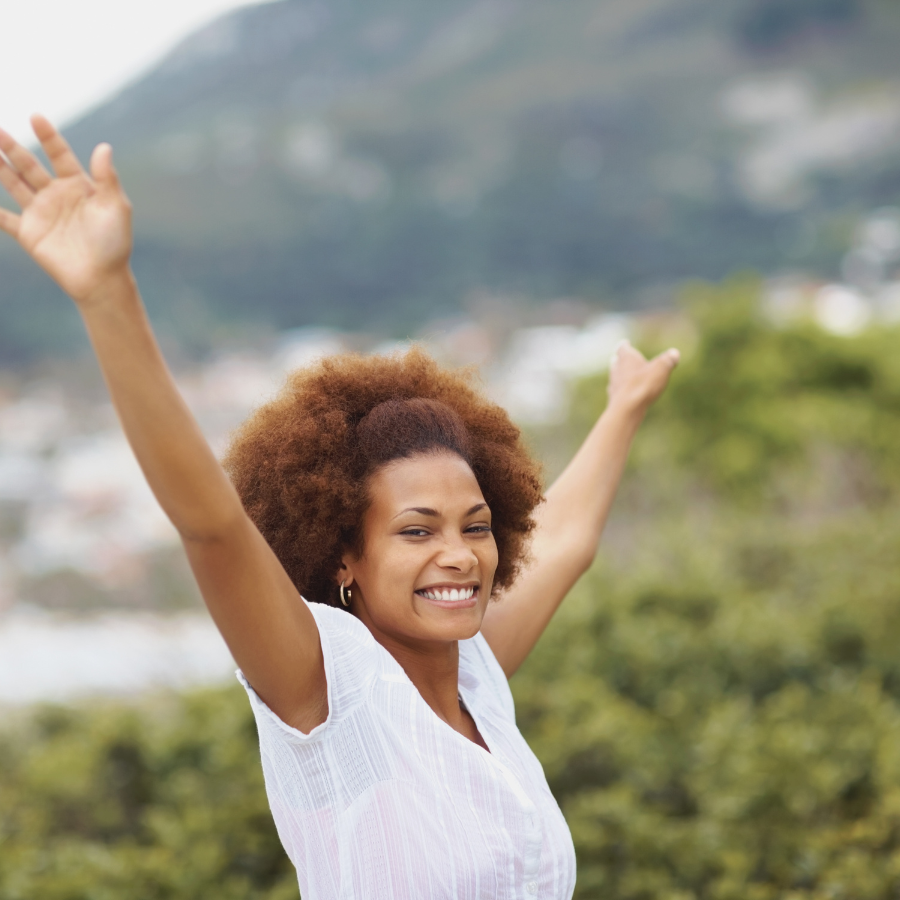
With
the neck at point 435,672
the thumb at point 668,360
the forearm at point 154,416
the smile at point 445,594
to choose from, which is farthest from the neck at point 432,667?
the thumb at point 668,360

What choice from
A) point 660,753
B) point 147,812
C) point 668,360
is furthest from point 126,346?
point 660,753

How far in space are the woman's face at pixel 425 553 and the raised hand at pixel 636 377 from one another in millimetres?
859

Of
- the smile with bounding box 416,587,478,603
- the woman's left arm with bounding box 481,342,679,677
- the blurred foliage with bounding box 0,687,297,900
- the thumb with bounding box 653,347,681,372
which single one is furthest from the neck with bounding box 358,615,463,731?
the blurred foliage with bounding box 0,687,297,900

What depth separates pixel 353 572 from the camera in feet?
5.58

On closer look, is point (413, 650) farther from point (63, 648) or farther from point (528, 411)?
point (528, 411)

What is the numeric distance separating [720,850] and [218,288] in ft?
Result: 199

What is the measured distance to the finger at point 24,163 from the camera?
125 centimetres

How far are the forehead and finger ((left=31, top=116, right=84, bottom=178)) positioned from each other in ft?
2.02

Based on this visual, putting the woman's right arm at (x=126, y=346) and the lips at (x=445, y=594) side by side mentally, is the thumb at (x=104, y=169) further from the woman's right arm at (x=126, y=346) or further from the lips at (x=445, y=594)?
the lips at (x=445, y=594)

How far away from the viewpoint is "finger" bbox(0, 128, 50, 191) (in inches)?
49.2

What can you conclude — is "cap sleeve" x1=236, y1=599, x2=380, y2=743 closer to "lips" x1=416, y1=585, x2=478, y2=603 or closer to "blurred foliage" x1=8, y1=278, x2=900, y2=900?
"lips" x1=416, y1=585, x2=478, y2=603

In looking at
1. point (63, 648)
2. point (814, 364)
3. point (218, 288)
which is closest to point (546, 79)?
point (218, 288)

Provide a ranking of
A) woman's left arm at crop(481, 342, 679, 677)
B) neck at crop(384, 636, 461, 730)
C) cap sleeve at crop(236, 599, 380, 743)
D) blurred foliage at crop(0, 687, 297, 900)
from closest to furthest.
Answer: cap sleeve at crop(236, 599, 380, 743) → neck at crop(384, 636, 461, 730) → woman's left arm at crop(481, 342, 679, 677) → blurred foliage at crop(0, 687, 297, 900)

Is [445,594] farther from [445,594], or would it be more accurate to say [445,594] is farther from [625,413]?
[625,413]
